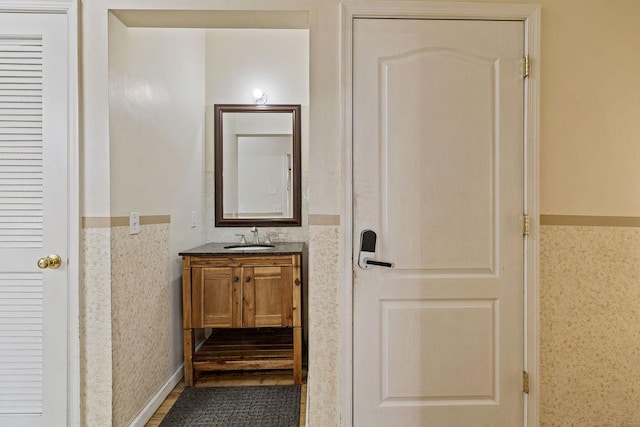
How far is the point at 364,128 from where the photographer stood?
161cm

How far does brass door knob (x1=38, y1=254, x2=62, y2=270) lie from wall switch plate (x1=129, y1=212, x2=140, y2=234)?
332 millimetres

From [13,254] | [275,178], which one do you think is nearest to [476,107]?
[275,178]

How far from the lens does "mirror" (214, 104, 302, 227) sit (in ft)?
9.71

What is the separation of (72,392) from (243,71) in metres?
2.50

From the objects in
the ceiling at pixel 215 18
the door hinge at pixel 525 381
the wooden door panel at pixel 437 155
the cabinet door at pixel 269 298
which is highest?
the ceiling at pixel 215 18

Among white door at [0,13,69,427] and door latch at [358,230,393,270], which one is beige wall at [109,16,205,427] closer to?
white door at [0,13,69,427]

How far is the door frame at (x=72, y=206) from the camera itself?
161 centimetres

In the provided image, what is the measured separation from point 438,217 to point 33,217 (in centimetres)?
189

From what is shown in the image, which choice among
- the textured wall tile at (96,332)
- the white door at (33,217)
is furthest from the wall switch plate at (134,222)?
the white door at (33,217)

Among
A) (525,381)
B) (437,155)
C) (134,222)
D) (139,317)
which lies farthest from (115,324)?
(525,381)

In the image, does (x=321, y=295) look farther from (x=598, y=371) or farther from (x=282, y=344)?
(x=598, y=371)

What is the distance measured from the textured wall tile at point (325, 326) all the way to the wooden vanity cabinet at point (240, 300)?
793 mm

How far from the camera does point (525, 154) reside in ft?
5.35

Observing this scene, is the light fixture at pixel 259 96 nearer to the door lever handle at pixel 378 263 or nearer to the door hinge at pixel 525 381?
the door lever handle at pixel 378 263
